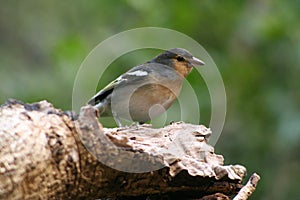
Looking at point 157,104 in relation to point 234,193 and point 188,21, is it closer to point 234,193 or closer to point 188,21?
point 234,193

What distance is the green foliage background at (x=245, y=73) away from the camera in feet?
22.7

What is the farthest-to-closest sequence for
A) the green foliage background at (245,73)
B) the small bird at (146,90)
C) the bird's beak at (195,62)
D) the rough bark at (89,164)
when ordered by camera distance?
the green foliage background at (245,73) → the bird's beak at (195,62) → the small bird at (146,90) → the rough bark at (89,164)

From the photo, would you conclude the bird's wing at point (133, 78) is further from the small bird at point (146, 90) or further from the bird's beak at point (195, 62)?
the bird's beak at point (195, 62)

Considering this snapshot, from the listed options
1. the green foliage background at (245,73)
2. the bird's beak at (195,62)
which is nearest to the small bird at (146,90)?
the bird's beak at (195,62)

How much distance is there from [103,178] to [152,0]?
15.7 ft

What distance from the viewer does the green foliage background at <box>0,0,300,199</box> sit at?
6934mm

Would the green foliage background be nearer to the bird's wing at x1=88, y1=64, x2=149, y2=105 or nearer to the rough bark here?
the bird's wing at x1=88, y1=64, x2=149, y2=105

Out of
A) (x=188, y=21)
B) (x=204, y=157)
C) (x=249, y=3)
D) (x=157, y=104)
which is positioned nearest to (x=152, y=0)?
(x=188, y=21)

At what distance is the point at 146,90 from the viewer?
15.6 ft

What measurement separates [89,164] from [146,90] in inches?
77.3

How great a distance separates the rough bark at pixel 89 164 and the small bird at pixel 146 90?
4.16ft

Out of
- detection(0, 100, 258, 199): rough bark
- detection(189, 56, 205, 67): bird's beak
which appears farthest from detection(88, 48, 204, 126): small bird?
detection(0, 100, 258, 199): rough bark

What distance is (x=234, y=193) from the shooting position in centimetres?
330

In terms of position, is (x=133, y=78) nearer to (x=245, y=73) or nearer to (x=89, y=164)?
(x=89, y=164)
